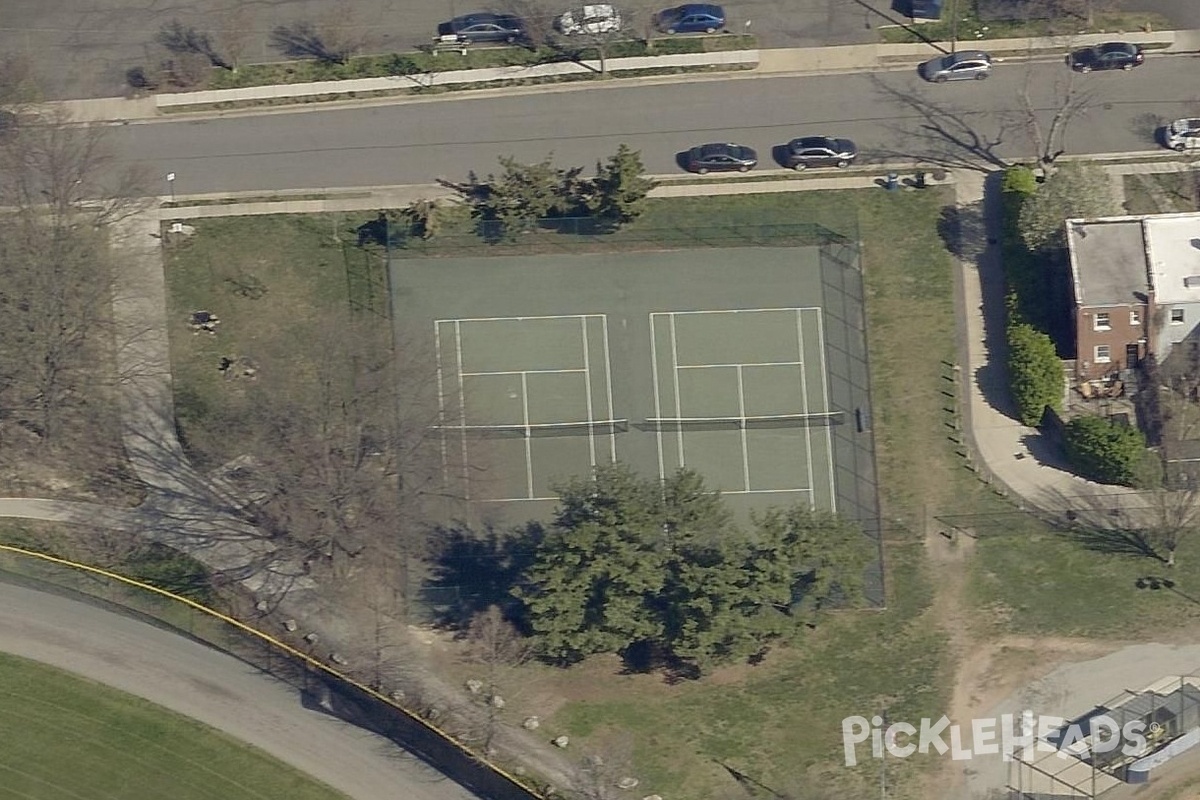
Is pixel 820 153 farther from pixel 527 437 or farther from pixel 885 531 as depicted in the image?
pixel 527 437

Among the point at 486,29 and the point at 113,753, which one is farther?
the point at 486,29

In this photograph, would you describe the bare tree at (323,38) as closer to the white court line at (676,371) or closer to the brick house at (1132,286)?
the white court line at (676,371)

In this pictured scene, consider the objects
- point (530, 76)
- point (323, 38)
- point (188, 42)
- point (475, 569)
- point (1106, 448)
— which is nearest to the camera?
point (1106, 448)

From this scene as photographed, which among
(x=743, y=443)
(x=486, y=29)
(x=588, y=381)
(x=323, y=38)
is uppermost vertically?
(x=323, y=38)

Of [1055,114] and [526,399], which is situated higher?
[1055,114]

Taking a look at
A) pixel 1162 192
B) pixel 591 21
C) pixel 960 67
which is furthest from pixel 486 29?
pixel 1162 192
